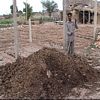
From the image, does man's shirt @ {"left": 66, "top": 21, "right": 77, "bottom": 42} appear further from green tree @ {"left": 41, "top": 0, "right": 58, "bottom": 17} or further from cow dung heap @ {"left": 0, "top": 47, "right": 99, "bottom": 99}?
green tree @ {"left": 41, "top": 0, "right": 58, "bottom": 17}

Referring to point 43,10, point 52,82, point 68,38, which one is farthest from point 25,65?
point 43,10

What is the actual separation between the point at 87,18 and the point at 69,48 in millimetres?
38309

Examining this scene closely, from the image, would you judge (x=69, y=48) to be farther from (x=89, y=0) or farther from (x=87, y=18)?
(x=89, y=0)

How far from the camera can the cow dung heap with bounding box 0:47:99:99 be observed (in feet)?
24.2

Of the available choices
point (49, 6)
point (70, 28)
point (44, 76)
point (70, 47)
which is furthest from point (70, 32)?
point (49, 6)

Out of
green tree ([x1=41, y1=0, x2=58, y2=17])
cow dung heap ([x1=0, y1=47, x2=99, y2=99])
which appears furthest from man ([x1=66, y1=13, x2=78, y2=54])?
green tree ([x1=41, y1=0, x2=58, y2=17])

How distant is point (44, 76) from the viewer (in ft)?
25.7

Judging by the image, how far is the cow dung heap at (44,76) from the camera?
7.38 m

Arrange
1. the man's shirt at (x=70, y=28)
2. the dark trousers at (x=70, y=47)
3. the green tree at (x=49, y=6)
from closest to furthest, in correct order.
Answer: the man's shirt at (x=70, y=28) → the dark trousers at (x=70, y=47) → the green tree at (x=49, y=6)

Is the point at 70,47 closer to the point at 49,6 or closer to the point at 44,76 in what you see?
the point at 44,76

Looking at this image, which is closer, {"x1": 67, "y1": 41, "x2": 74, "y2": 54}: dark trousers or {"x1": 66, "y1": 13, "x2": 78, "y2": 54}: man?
{"x1": 66, "y1": 13, "x2": 78, "y2": 54}: man

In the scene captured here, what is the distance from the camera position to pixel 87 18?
50.3 m

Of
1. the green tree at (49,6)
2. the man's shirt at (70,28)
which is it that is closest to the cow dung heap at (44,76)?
the man's shirt at (70,28)

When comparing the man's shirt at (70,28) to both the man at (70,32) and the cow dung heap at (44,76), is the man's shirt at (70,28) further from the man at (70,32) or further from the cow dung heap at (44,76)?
the cow dung heap at (44,76)
